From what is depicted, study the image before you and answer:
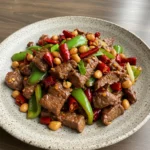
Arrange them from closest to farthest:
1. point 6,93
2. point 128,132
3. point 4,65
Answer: point 128,132 < point 6,93 < point 4,65

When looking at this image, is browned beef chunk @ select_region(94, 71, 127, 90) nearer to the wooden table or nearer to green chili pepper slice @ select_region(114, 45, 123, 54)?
green chili pepper slice @ select_region(114, 45, 123, 54)

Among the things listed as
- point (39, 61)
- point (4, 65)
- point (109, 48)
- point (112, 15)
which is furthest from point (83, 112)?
point (112, 15)

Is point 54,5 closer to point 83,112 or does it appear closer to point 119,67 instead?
point 119,67

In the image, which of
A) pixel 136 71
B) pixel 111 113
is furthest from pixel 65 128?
pixel 136 71

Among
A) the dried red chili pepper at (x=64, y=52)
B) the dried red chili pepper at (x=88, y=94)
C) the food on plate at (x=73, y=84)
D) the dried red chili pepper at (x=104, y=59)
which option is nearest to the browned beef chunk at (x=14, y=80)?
the food on plate at (x=73, y=84)

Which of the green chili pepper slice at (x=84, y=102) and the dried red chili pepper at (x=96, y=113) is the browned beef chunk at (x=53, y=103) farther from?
the dried red chili pepper at (x=96, y=113)
